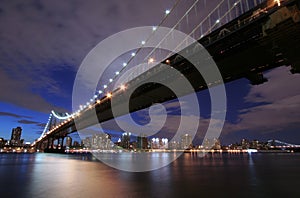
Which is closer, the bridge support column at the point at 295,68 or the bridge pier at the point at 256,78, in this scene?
the bridge support column at the point at 295,68

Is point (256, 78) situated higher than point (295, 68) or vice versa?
point (256, 78)

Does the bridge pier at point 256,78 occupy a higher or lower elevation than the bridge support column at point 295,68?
higher

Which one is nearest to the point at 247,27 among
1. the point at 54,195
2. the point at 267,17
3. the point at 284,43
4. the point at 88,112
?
the point at 267,17

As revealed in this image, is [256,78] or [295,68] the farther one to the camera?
[256,78]

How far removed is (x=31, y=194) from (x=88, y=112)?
35.9 m

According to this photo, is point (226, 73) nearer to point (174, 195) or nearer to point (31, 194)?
point (174, 195)

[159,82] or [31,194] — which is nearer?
[31,194]

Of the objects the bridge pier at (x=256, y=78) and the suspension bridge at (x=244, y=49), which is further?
the bridge pier at (x=256, y=78)

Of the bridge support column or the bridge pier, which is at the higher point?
the bridge pier

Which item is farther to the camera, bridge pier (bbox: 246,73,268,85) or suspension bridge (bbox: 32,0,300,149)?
bridge pier (bbox: 246,73,268,85)

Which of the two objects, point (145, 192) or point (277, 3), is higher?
point (277, 3)

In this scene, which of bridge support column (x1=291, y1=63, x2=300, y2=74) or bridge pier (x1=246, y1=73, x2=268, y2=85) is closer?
bridge support column (x1=291, y1=63, x2=300, y2=74)

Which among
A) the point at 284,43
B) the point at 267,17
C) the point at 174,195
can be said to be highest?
the point at 267,17

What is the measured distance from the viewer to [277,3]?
12.8 m
